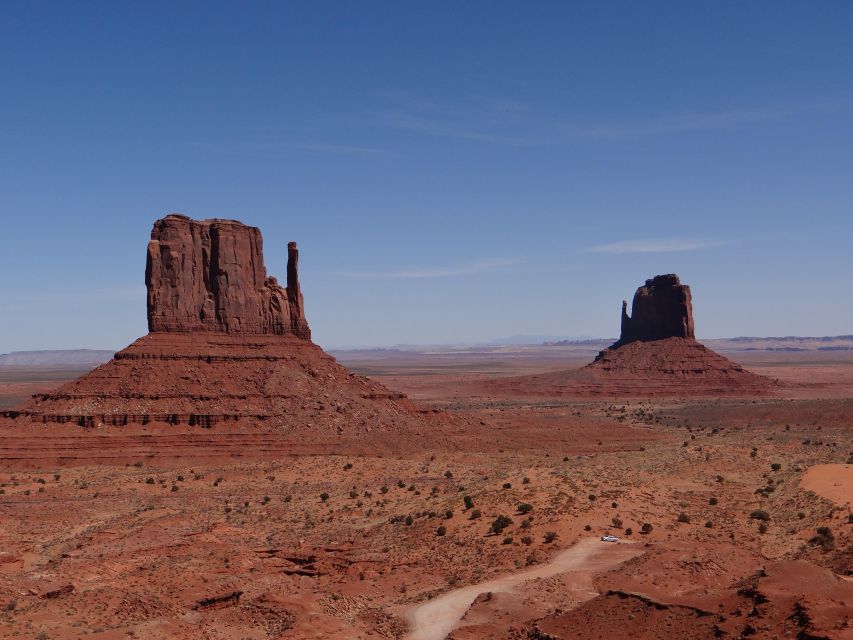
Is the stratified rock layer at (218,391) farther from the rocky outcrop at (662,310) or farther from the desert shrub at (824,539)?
the rocky outcrop at (662,310)

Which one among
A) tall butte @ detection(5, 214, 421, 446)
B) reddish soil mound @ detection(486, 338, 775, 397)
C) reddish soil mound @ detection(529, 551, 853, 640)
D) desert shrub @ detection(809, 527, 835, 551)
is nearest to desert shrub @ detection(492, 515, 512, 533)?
reddish soil mound @ detection(529, 551, 853, 640)

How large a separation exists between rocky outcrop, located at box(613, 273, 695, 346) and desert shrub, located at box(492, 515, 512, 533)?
10993 cm

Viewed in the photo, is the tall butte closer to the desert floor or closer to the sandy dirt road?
the desert floor

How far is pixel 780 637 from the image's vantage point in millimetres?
17766

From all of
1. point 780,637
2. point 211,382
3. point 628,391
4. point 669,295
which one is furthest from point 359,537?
point 669,295

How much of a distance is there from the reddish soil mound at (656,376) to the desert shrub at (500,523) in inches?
3857

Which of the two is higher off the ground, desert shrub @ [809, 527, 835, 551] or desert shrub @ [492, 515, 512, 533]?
desert shrub @ [492, 515, 512, 533]

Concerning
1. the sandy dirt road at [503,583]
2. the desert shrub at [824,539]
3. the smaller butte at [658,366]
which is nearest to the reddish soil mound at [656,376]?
the smaller butte at [658,366]

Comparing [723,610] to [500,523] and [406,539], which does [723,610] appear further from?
[406,539]

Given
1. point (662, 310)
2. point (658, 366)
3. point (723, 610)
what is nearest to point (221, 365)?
point (723, 610)

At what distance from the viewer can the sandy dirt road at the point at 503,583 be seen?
2461 centimetres

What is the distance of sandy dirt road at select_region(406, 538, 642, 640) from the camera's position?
2461 cm

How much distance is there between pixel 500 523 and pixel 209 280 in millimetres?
42246

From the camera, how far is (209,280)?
68812mm
